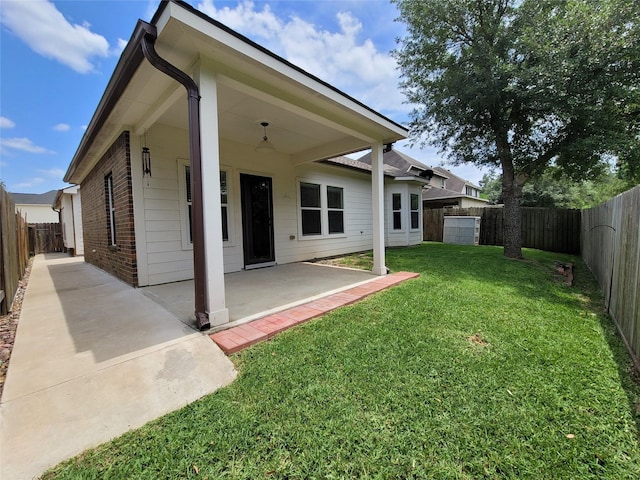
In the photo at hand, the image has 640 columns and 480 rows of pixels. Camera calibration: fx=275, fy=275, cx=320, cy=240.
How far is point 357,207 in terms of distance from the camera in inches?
376

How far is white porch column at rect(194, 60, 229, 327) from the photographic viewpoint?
2.80 meters

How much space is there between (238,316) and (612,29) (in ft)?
30.5

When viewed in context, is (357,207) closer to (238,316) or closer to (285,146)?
(285,146)

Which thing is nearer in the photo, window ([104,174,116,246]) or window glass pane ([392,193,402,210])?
window ([104,174,116,246])

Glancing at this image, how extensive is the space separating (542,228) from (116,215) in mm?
13411

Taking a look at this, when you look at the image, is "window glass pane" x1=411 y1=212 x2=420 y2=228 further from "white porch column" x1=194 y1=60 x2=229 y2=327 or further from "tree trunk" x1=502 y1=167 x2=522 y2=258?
"white porch column" x1=194 y1=60 x2=229 y2=327

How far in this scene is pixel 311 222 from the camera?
798 centimetres

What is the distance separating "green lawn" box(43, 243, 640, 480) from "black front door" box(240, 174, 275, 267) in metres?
3.95

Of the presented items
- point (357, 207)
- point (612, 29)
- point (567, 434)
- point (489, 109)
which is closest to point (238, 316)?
point (567, 434)

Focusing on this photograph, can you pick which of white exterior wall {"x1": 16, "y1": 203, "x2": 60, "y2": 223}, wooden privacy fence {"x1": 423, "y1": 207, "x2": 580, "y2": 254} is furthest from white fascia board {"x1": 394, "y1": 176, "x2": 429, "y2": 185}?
white exterior wall {"x1": 16, "y1": 203, "x2": 60, "y2": 223}

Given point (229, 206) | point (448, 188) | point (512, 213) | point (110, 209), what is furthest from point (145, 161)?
point (448, 188)

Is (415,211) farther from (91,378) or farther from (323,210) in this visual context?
(91,378)

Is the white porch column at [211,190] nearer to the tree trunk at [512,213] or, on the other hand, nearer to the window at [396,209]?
the tree trunk at [512,213]

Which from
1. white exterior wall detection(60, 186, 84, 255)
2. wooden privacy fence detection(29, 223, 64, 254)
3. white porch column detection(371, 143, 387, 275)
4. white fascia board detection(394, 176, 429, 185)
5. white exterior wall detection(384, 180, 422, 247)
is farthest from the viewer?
wooden privacy fence detection(29, 223, 64, 254)
